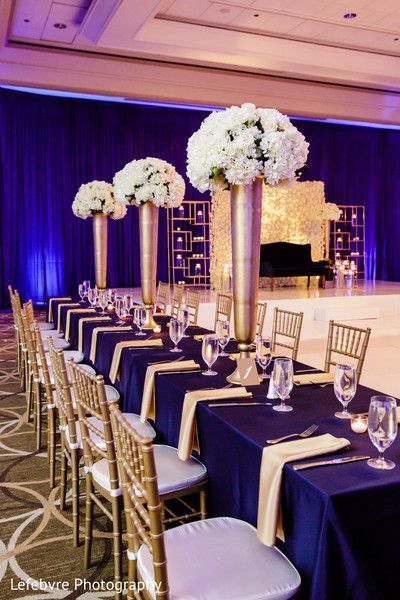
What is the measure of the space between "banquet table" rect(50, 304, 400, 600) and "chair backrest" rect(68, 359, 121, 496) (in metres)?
0.39

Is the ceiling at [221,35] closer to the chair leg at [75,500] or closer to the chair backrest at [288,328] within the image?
the chair backrest at [288,328]

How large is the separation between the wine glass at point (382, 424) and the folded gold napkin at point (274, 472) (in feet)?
0.48

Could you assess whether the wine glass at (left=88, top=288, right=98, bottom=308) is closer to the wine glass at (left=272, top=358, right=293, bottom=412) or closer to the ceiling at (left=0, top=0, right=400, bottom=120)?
the wine glass at (left=272, top=358, right=293, bottom=412)

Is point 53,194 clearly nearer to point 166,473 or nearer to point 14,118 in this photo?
point 14,118

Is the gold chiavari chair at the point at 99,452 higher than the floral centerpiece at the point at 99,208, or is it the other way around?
the floral centerpiece at the point at 99,208

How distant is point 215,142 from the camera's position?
103 inches

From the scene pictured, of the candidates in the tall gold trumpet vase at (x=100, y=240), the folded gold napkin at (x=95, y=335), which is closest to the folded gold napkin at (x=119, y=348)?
the folded gold napkin at (x=95, y=335)

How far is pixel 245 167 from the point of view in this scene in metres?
2.56

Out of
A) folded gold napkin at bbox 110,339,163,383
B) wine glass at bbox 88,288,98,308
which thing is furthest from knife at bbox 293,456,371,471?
wine glass at bbox 88,288,98,308

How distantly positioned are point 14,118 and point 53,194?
1.72m

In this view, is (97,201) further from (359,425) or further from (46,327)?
(359,425)

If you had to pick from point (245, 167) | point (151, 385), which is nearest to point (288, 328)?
point (151, 385)

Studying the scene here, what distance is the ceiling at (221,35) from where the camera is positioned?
8156 millimetres

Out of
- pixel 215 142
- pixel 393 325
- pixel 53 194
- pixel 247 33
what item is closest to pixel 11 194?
pixel 53 194
